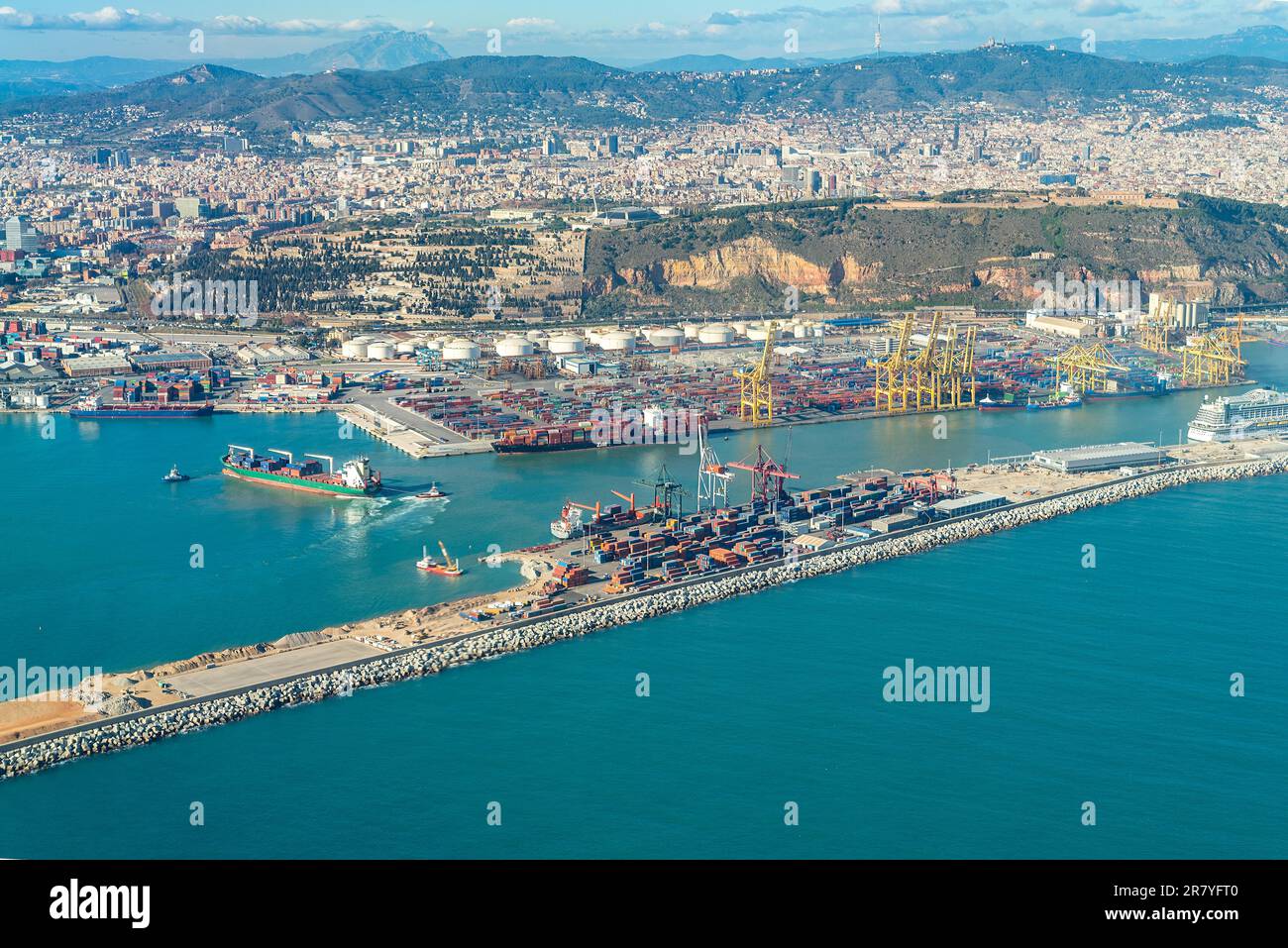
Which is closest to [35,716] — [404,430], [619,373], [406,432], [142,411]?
[406,432]

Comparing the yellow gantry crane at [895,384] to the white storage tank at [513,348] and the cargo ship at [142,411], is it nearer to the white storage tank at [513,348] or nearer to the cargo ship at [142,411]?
the white storage tank at [513,348]

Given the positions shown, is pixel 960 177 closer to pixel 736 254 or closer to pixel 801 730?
pixel 736 254

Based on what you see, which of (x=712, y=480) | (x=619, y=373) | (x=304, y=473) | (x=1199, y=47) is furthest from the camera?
(x=1199, y=47)

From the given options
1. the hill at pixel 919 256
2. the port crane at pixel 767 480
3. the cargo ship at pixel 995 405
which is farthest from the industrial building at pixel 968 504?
the hill at pixel 919 256

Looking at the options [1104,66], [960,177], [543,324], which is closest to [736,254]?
[543,324]

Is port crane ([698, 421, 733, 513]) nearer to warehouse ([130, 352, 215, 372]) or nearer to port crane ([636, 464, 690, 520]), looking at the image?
port crane ([636, 464, 690, 520])

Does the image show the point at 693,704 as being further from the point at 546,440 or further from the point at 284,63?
the point at 284,63
